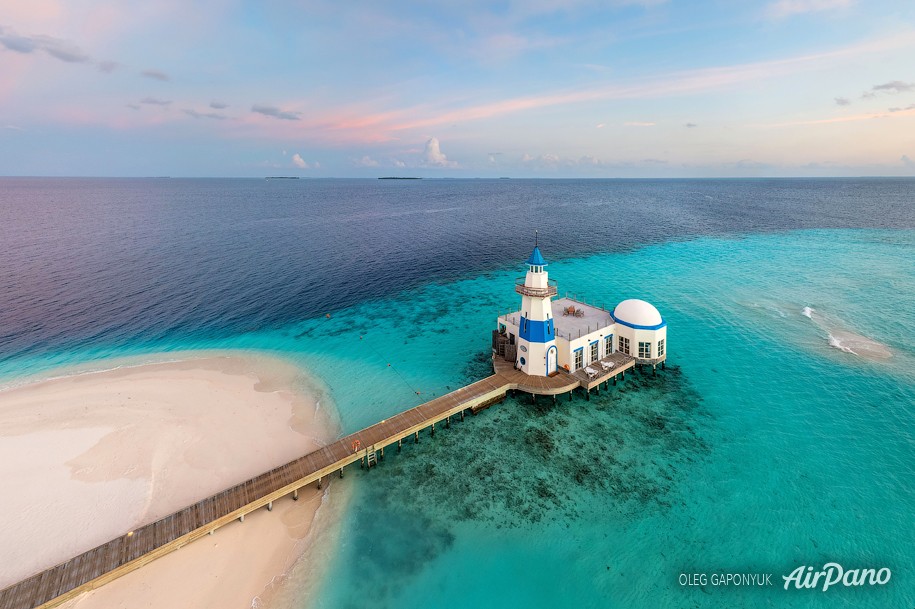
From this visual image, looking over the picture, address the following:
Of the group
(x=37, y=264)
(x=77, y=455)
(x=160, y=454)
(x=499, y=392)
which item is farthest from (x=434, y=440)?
(x=37, y=264)

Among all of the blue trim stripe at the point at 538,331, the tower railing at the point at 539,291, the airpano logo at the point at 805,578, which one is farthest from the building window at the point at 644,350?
the airpano logo at the point at 805,578

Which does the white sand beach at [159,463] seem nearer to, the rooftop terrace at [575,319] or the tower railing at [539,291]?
the tower railing at [539,291]

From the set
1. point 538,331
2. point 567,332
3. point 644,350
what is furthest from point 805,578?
point 567,332

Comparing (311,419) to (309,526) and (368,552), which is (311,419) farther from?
(368,552)

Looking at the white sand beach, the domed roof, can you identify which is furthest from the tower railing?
the white sand beach

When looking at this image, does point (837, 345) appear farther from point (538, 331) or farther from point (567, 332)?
point (538, 331)
